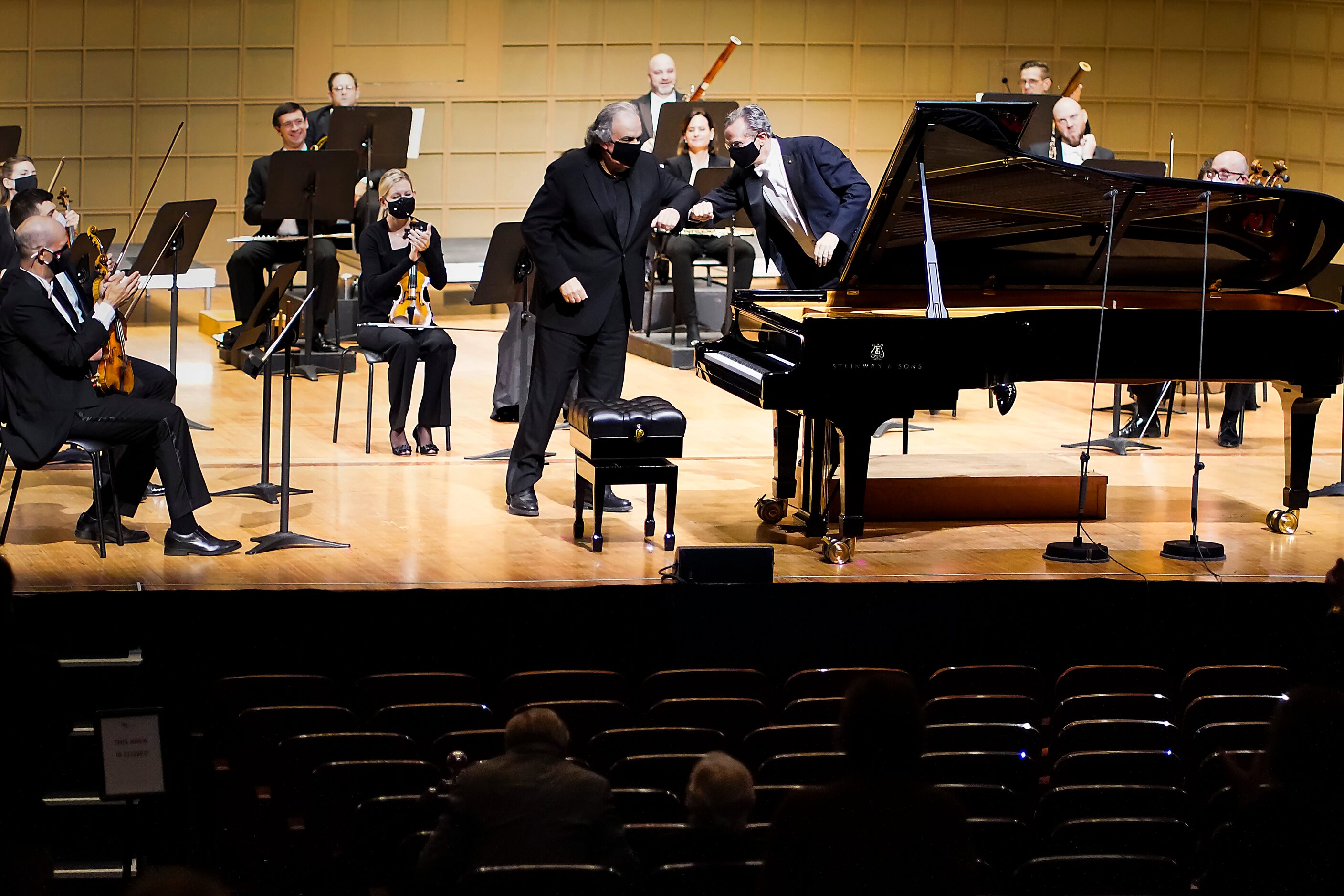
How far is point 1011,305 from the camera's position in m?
6.39

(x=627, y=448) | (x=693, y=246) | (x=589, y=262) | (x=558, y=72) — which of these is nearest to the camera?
(x=627, y=448)

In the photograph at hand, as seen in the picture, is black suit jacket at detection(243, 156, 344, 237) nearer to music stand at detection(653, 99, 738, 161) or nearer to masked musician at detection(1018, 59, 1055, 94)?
music stand at detection(653, 99, 738, 161)

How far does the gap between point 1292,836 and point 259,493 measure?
→ 4.33 m

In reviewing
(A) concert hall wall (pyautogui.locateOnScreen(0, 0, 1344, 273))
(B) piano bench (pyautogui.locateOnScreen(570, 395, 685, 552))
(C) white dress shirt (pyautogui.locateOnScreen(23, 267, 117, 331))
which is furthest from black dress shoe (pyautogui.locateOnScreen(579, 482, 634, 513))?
(A) concert hall wall (pyautogui.locateOnScreen(0, 0, 1344, 273))

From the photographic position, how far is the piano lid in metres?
5.60

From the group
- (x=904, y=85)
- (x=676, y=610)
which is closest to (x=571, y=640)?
(x=676, y=610)

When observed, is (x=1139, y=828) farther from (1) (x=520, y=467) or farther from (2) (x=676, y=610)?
(1) (x=520, y=467)

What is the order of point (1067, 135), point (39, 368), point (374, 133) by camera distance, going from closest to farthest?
point (39, 368) < point (1067, 135) < point (374, 133)

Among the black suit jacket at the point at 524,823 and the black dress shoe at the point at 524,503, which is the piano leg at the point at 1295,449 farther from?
the black suit jacket at the point at 524,823

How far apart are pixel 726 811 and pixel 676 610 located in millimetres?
1989

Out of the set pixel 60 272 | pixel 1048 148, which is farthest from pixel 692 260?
pixel 60 272

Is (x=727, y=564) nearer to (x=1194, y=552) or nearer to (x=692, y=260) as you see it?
(x=1194, y=552)

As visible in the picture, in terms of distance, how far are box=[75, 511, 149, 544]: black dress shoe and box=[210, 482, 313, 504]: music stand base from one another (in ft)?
1.91

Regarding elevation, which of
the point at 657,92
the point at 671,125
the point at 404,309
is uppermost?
the point at 657,92
